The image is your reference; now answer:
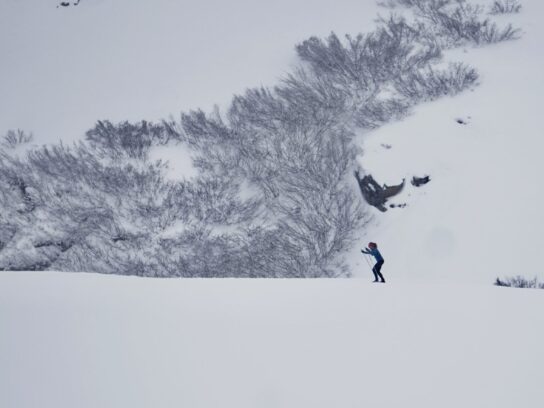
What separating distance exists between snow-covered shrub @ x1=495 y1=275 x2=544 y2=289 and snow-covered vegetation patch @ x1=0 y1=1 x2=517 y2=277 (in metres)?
5.16

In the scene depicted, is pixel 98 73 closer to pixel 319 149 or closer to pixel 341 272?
pixel 319 149

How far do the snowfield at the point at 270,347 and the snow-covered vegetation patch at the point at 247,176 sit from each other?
8614mm

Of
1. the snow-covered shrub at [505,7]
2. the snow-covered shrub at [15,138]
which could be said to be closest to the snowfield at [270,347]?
the snow-covered shrub at [15,138]

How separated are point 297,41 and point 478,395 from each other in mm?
20604

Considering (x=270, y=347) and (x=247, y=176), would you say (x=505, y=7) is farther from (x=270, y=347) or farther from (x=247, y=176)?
(x=270, y=347)

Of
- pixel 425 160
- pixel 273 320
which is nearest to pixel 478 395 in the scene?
pixel 273 320

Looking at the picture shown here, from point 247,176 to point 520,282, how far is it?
36.2ft

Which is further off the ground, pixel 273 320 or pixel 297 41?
pixel 297 41

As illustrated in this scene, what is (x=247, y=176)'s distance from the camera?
1827cm

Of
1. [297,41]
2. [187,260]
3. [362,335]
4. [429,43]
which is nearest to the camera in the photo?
[362,335]

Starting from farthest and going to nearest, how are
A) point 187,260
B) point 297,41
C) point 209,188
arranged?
point 297,41, point 209,188, point 187,260

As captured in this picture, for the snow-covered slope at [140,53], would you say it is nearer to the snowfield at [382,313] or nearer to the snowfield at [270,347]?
the snowfield at [382,313]

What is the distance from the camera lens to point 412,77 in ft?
59.1

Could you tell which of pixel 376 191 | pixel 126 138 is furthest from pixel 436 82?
pixel 126 138
